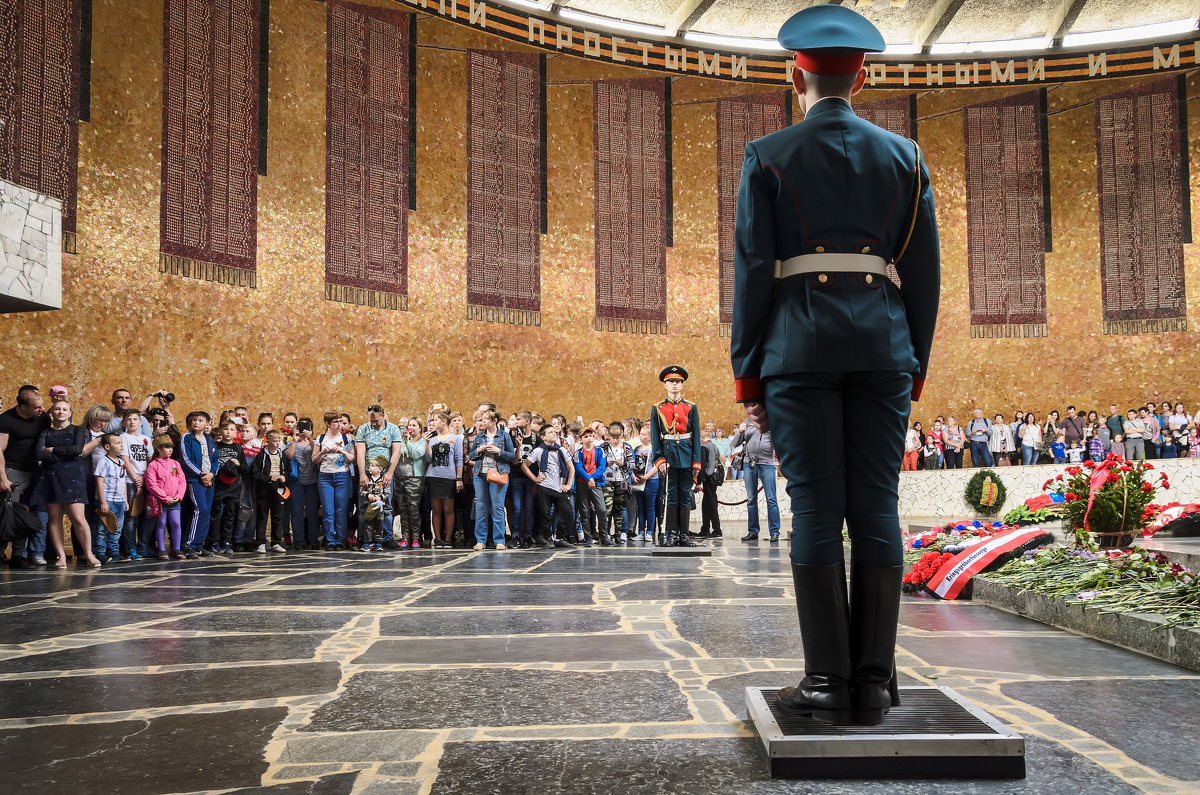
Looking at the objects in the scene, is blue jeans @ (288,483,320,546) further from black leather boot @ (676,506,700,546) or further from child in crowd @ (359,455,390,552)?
black leather boot @ (676,506,700,546)

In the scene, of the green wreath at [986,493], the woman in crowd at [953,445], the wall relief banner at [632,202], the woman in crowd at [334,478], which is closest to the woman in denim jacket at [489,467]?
the woman in crowd at [334,478]

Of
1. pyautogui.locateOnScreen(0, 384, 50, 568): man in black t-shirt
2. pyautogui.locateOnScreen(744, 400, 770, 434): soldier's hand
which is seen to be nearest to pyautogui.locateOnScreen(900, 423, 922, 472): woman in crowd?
pyautogui.locateOnScreen(0, 384, 50, 568): man in black t-shirt

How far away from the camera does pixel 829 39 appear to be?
2141 millimetres

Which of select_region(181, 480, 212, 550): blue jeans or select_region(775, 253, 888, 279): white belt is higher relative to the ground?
select_region(775, 253, 888, 279): white belt

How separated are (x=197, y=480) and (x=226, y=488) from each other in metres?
0.49

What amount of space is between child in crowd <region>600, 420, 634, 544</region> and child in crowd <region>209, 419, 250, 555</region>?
4.17 meters

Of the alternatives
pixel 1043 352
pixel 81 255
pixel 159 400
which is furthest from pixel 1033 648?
pixel 1043 352

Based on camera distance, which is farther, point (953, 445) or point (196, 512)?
point (953, 445)

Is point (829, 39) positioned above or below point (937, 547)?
above

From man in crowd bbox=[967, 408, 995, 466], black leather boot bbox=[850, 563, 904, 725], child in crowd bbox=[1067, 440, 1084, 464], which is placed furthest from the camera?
man in crowd bbox=[967, 408, 995, 466]

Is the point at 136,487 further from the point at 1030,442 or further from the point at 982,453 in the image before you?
the point at 1030,442

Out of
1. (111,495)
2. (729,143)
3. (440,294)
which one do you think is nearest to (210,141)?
(440,294)

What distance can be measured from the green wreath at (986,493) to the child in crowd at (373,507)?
932cm

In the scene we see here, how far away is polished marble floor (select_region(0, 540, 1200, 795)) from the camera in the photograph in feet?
5.78
